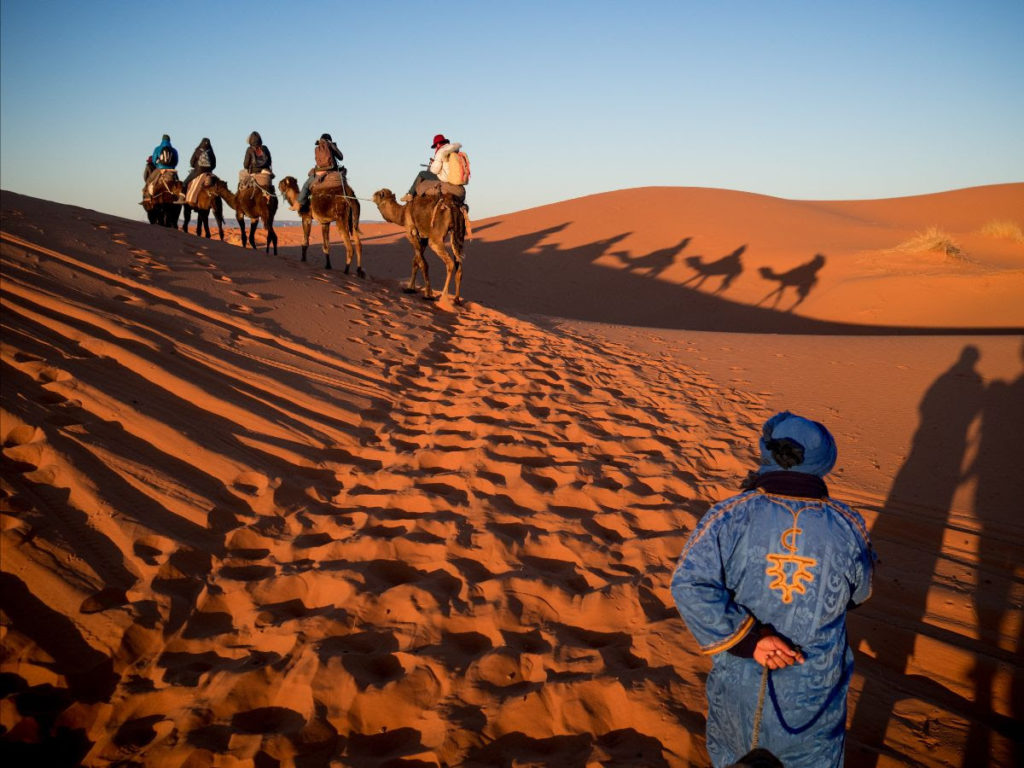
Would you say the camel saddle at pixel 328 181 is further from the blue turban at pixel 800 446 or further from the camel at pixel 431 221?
the blue turban at pixel 800 446

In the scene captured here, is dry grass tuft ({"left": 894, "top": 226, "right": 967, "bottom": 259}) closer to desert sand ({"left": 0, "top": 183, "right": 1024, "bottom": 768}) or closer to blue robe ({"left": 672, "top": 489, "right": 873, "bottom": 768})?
desert sand ({"left": 0, "top": 183, "right": 1024, "bottom": 768})

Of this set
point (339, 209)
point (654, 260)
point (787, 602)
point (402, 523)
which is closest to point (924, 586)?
point (787, 602)

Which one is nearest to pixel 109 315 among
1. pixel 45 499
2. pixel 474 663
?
pixel 45 499

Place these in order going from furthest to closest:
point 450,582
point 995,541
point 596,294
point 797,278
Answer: point 596,294 < point 797,278 < point 995,541 < point 450,582

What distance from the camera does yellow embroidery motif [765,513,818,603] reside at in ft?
5.64

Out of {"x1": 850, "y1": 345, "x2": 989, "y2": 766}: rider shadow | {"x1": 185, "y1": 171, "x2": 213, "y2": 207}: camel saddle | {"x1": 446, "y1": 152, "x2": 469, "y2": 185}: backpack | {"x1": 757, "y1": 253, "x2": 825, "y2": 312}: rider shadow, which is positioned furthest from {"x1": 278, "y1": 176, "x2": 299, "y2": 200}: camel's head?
{"x1": 757, "y1": 253, "x2": 825, "y2": 312}: rider shadow

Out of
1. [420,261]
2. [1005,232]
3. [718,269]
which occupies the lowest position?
[420,261]

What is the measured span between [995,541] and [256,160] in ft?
42.2

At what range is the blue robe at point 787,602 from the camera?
67.5 inches

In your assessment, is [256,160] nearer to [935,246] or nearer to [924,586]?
[924,586]

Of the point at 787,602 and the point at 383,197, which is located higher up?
the point at 383,197

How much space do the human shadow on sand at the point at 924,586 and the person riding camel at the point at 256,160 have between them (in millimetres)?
11872

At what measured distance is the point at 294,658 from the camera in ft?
8.78

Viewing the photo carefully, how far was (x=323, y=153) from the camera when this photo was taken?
36.3ft
